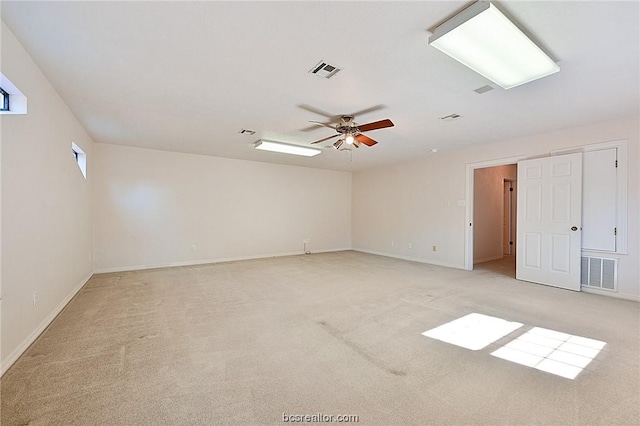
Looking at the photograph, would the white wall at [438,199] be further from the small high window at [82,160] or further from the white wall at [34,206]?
the small high window at [82,160]

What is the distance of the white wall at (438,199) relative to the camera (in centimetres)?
377

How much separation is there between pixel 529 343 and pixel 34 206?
15.6ft

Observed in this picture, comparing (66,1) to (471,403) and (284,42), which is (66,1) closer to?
(284,42)

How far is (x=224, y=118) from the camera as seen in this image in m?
3.84

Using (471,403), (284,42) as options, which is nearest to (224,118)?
(284,42)

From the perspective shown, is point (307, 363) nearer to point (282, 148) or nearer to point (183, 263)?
point (282, 148)

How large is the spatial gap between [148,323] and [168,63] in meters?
2.60

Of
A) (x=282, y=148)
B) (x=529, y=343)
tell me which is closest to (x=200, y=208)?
(x=282, y=148)

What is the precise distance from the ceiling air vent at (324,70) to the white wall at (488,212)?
5065 millimetres

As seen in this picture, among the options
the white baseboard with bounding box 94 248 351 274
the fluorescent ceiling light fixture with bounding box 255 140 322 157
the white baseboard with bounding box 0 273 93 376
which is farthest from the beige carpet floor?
the fluorescent ceiling light fixture with bounding box 255 140 322 157

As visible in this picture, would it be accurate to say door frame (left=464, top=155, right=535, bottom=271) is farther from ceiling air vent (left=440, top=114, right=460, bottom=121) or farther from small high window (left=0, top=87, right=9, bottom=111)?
small high window (left=0, top=87, right=9, bottom=111)

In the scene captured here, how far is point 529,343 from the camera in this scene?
2.46 metres

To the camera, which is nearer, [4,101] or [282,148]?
[4,101]

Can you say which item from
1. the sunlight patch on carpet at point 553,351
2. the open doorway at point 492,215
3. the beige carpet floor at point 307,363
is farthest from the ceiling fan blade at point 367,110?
the open doorway at point 492,215
